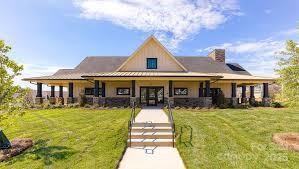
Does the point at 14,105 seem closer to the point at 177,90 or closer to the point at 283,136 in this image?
the point at 283,136

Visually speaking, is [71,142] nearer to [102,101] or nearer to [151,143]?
[151,143]

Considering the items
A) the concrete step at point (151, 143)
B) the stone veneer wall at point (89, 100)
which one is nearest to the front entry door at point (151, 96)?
the stone veneer wall at point (89, 100)

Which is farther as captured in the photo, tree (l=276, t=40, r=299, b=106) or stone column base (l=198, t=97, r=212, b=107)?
stone column base (l=198, t=97, r=212, b=107)

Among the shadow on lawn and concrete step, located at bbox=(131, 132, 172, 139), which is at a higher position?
concrete step, located at bbox=(131, 132, 172, 139)

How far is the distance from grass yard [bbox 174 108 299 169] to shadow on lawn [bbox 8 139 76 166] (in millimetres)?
4761

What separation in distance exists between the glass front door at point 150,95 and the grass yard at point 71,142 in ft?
32.3

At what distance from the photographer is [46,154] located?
36.7ft

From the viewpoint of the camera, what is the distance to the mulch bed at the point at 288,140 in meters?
11.6

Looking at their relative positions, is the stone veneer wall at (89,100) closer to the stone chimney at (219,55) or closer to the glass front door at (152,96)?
the glass front door at (152,96)

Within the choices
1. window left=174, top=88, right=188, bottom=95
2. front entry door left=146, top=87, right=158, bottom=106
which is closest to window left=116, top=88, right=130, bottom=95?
front entry door left=146, top=87, right=158, bottom=106

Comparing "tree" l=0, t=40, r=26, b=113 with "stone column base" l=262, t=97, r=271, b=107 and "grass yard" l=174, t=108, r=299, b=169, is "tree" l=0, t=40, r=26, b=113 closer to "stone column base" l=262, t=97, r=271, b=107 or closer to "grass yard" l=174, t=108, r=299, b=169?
"grass yard" l=174, t=108, r=299, b=169

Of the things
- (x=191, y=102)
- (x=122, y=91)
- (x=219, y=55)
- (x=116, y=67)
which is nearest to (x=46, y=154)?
(x=191, y=102)

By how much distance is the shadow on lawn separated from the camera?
419 inches

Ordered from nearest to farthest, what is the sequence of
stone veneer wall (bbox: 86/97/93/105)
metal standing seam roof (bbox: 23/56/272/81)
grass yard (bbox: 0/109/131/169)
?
grass yard (bbox: 0/109/131/169) → stone veneer wall (bbox: 86/97/93/105) → metal standing seam roof (bbox: 23/56/272/81)
